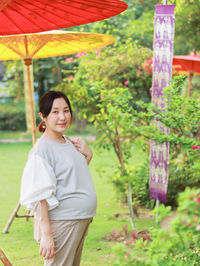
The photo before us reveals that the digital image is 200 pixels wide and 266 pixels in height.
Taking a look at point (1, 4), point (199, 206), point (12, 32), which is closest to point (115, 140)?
point (12, 32)

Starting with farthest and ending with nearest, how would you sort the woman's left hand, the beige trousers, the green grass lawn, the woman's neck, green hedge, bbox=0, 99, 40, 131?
green hedge, bbox=0, 99, 40, 131 → the green grass lawn → the woman's left hand → the woman's neck → the beige trousers

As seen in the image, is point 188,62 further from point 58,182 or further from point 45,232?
point 45,232

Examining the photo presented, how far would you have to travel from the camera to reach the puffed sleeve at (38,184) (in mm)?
2262

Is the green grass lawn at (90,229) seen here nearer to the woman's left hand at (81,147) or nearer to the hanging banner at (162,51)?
the hanging banner at (162,51)

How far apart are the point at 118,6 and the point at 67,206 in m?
1.20

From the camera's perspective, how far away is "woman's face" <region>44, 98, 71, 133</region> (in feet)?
8.10

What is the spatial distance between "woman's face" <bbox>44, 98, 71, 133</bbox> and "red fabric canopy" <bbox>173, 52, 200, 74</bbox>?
4386 mm

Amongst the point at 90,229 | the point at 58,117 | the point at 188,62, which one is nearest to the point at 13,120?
the point at 188,62

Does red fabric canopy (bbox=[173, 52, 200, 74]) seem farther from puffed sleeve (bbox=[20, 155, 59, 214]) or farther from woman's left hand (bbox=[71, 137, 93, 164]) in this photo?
puffed sleeve (bbox=[20, 155, 59, 214])

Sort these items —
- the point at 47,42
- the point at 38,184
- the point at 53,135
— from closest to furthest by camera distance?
the point at 38,184 → the point at 53,135 → the point at 47,42

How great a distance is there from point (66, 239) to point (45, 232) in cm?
16

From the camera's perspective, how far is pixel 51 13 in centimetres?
270

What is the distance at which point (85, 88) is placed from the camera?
5.34m

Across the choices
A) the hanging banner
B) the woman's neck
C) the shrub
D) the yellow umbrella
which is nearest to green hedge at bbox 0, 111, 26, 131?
the yellow umbrella
